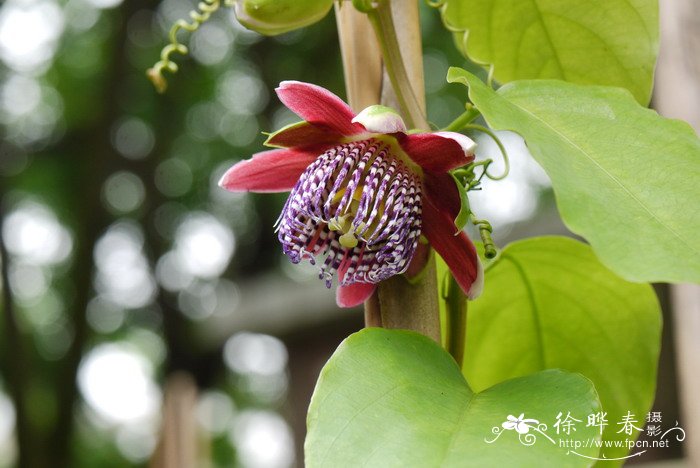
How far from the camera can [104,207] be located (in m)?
3.96

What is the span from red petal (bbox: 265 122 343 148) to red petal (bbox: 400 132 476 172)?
0.05 meters

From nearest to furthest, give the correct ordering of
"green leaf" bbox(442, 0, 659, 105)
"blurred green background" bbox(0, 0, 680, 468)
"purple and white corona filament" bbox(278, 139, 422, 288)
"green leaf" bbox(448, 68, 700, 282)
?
"green leaf" bbox(448, 68, 700, 282)
"purple and white corona filament" bbox(278, 139, 422, 288)
"green leaf" bbox(442, 0, 659, 105)
"blurred green background" bbox(0, 0, 680, 468)

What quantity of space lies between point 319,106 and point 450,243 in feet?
0.37

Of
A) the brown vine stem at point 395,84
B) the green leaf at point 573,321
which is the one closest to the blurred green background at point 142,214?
the green leaf at point 573,321

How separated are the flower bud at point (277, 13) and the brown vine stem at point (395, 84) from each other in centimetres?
3

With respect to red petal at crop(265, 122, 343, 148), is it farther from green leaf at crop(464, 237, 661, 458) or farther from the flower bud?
green leaf at crop(464, 237, 661, 458)

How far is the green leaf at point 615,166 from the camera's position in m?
0.38

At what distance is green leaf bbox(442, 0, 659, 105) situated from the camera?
609 mm

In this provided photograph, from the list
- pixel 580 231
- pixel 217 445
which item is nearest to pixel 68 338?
pixel 217 445

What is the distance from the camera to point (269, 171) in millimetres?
554

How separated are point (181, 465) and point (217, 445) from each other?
9.61 feet

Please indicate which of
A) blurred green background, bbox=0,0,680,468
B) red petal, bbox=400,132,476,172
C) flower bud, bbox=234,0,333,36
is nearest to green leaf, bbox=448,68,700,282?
red petal, bbox=400,132,476,172

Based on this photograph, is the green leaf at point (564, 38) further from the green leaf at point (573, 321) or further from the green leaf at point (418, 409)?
the green leaf at point (418, 409)

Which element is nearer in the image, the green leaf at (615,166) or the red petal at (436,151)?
the green leaf at (615,166)
